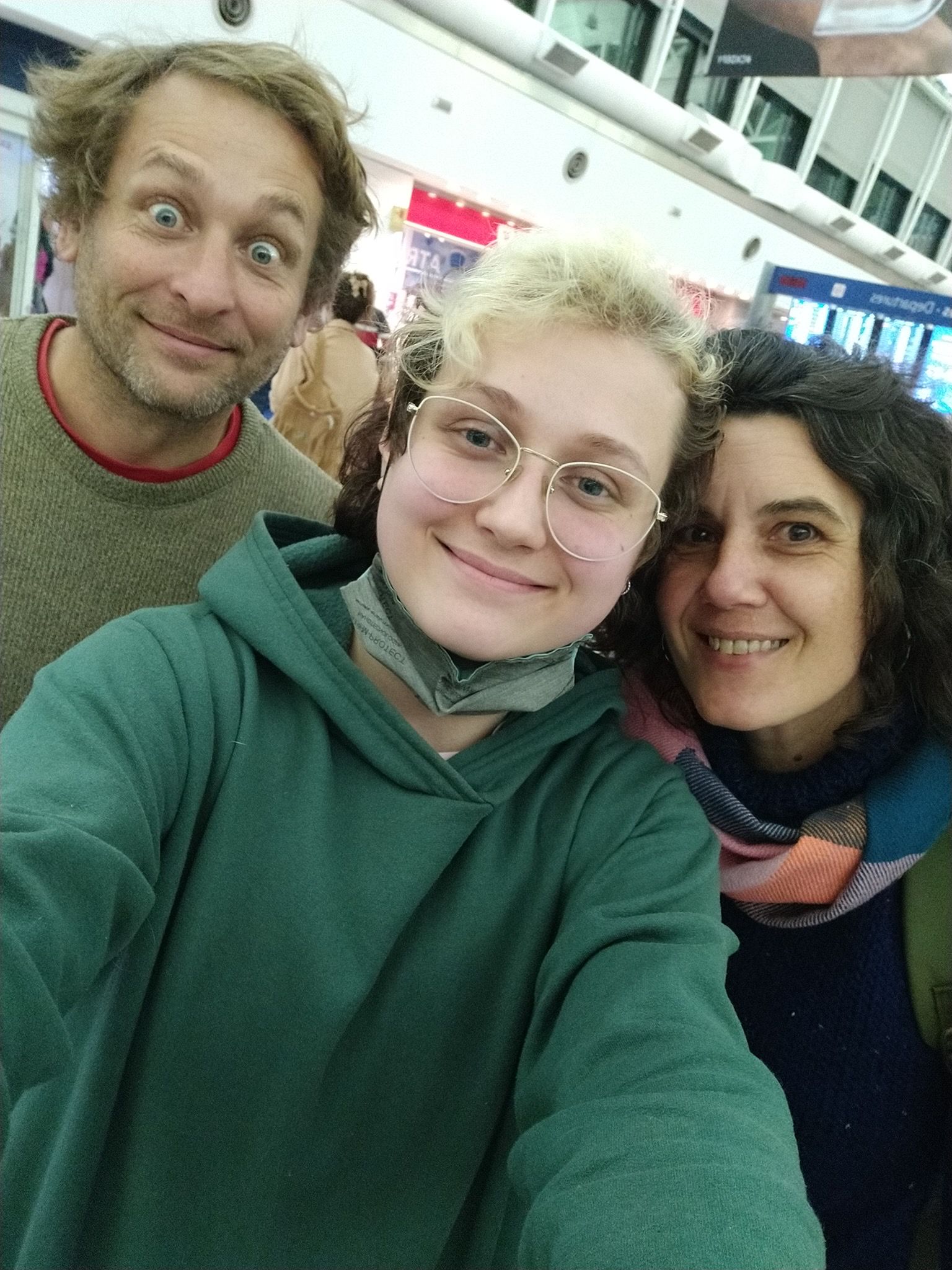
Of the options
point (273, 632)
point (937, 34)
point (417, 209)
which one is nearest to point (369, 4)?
point (417, 209)

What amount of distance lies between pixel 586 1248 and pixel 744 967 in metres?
0.92

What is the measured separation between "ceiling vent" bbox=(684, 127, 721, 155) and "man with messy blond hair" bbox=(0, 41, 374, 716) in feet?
30.5

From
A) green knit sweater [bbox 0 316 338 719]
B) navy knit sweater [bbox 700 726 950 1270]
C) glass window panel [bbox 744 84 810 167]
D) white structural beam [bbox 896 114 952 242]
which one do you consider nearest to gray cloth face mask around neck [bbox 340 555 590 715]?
navy knit sweater [bbox 700 726 950 1270]

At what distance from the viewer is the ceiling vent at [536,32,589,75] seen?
25.8ft

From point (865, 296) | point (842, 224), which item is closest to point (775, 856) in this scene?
point (865, 296)

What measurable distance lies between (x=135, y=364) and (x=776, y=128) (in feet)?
40.3

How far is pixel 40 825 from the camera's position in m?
0.84

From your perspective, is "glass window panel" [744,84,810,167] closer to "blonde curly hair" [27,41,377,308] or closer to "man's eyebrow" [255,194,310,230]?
"blonde curly hair" [27,41,377,308]

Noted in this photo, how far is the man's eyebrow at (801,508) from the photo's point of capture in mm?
1390

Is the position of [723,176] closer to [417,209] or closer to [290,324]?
[417,209]

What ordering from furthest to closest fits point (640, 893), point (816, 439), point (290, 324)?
point (290, 324) → point (816, 439) → point (640, 893)

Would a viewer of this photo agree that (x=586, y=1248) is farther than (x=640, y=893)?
No

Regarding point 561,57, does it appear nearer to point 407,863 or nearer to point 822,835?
point 822,835

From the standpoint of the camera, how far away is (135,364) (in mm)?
1706
